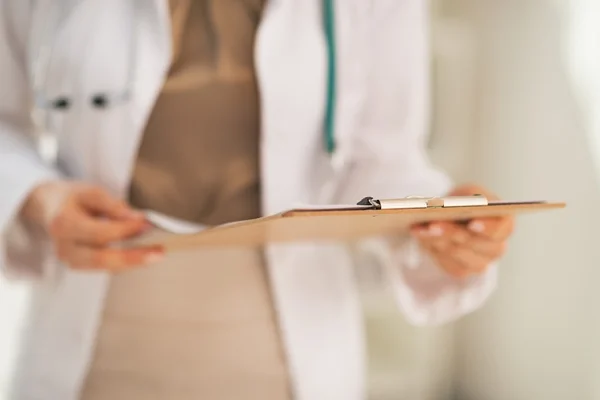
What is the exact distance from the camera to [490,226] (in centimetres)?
56

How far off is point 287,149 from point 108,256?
22 centimetres

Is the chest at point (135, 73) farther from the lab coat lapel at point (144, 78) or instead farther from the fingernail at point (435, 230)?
the fingernail at point (435, 230)

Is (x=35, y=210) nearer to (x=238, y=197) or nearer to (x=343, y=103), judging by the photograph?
(x=238, y=197)

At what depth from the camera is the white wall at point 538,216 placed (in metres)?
1.06

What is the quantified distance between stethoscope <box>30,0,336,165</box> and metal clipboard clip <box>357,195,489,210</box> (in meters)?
0.26

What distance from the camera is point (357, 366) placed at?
693 mm

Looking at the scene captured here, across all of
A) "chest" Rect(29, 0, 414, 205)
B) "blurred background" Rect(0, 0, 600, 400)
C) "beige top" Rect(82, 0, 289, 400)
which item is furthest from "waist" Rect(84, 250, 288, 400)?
"blurred background" Rect(0, 0, 600, 400)

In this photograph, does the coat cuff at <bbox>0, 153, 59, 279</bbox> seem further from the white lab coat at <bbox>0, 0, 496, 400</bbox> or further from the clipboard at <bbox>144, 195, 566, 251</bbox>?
the clipboard at <bbox>144, 195, 566, 251</bbox>

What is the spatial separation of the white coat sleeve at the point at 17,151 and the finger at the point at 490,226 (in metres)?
0.41

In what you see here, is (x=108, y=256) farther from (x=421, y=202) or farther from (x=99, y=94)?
(x=421, y=202)

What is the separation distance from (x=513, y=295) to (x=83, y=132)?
3.36 ft

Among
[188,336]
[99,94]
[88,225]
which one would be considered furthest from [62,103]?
[188,336]

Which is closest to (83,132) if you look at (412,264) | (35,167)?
(35,167)

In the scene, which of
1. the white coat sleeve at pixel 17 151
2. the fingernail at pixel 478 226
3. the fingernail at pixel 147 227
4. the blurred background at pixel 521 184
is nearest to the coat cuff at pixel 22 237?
the white coat sleeve at pixel 17 151
